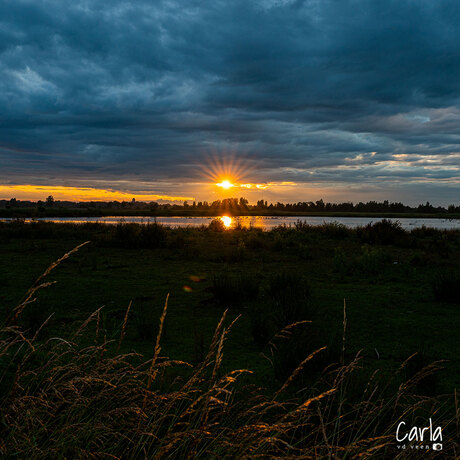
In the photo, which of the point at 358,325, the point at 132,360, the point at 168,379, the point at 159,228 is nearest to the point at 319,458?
the point at 168,379

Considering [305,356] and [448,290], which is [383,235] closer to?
[448,290]

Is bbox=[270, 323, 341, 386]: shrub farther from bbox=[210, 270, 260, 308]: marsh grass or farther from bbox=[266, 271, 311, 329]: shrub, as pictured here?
bbox=[210, 270, 260, 308]: marsh grass

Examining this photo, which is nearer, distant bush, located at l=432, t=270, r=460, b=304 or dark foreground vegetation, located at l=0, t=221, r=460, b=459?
dark foreground vegetation, located at l=0, t=221, r=460, b=459

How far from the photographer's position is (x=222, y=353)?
2.26 metres

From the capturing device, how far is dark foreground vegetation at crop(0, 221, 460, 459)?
2.47 meters

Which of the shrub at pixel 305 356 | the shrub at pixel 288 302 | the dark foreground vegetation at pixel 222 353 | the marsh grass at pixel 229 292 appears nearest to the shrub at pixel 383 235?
the dark foreground vegetation at pixel 222 353

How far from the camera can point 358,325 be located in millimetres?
6645

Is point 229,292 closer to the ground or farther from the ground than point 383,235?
closer to the ground

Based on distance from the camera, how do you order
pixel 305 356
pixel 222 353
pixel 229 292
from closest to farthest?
pixel 222 353, pixel 305 356, pixel 229 292

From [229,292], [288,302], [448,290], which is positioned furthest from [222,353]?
[448,290]

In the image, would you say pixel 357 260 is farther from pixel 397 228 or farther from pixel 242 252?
pixel 397 228

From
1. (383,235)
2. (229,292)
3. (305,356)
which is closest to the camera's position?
(305,356)

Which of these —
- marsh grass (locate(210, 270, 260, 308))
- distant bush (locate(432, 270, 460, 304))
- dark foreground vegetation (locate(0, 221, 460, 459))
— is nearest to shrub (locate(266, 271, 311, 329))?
dark foreground vegetation (locate(0, 221, 460, 459))

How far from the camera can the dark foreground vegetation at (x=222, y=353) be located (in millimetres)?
2469
